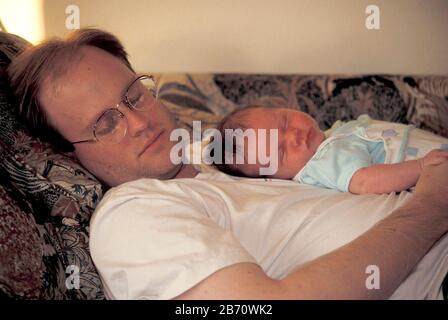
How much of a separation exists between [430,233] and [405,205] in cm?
8

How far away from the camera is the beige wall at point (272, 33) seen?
211cm

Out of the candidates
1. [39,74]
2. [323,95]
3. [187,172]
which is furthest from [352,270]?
[323,95]

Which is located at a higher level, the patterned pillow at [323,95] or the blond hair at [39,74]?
the blond hair at [39,74]

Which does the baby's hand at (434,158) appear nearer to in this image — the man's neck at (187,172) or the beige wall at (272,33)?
the man's neck at (187,172)

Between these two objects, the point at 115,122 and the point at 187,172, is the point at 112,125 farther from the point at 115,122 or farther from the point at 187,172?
the point at 187,172

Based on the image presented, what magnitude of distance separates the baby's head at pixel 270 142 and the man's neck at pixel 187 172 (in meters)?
0.11

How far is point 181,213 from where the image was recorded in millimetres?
948

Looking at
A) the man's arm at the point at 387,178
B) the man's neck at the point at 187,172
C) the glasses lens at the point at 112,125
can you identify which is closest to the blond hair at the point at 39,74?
the glasses lens at the point at 112,125

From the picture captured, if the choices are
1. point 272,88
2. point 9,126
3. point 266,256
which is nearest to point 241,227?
point 266,256

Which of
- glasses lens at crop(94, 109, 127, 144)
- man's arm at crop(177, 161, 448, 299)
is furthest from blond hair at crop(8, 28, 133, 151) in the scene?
man's arm at crop(177, 161, 448, 299)

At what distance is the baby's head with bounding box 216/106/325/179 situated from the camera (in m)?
1.37

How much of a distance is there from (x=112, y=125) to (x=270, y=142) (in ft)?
1.52

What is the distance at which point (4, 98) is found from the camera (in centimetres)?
120
